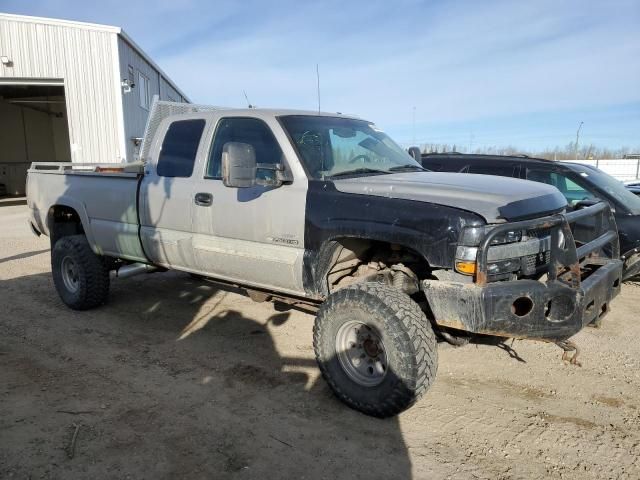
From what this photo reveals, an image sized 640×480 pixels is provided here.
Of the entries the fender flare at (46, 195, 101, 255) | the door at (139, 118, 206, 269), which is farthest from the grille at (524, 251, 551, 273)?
the fender flare at (46, 195, 101, 255)

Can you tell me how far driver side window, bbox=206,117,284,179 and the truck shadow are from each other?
5.56 feet

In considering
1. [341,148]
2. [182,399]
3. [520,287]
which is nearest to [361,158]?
[341,148]

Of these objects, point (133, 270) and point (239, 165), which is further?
point (133, 270)

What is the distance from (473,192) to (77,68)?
1758 cm

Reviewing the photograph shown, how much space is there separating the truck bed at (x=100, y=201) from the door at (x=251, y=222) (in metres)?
0.97

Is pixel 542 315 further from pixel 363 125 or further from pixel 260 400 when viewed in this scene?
pixel 363 125

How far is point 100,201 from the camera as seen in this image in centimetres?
526

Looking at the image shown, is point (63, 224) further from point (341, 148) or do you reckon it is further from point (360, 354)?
point (360, 354)

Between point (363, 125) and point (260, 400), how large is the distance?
104 inches

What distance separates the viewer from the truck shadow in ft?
9.59

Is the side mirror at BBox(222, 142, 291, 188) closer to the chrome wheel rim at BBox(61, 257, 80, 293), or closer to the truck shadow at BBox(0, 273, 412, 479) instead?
the truck shadow at BBox(0, 273, 412, 479)

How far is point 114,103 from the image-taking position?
17344mm

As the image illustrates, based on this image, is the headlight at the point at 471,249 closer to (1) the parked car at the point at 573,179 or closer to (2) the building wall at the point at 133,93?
(1) the parked car at the point at 573,179

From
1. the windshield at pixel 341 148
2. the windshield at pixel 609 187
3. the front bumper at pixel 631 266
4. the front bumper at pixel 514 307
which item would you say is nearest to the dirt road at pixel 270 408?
the front bumper at pixel 631 266
